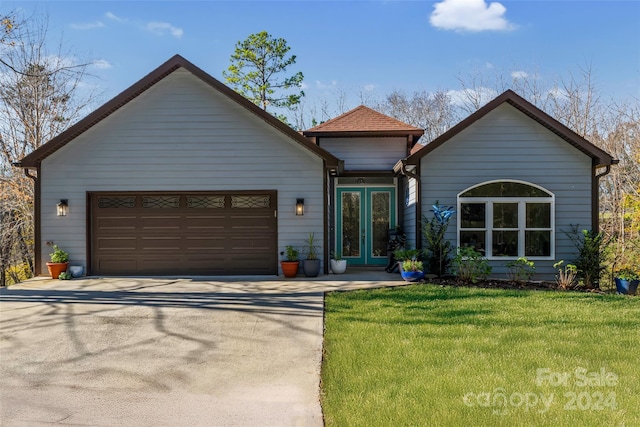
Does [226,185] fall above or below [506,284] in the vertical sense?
above

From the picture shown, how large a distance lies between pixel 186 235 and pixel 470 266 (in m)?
6.65

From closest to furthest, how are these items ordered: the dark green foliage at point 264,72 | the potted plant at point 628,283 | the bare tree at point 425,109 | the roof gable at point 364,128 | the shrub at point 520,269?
the potted plant at point 628,283 < the shrub at point 520,269 < the roof gable at point 364,128 < the dark green foliage at point 264,72 < the bare tree at point 425,109

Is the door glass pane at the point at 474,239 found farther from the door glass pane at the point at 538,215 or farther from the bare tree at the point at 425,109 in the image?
the bare tree at the point at 425,109

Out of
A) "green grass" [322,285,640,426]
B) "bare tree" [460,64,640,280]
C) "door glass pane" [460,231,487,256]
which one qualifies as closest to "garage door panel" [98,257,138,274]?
"green grass" [322,285,640,426]

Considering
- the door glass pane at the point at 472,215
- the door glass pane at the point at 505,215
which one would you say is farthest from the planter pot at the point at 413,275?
the door glass pane at the point at 505,215

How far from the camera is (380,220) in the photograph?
1253 cm

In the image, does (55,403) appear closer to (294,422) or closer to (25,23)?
(294,422)

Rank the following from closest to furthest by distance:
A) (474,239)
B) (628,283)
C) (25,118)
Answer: (628,283) → (474,239) → (25,118)

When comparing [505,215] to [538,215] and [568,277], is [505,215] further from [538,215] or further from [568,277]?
[568,277]

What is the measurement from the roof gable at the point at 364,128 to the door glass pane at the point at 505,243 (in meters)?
3.79

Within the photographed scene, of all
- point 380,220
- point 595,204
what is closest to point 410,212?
point 380,220

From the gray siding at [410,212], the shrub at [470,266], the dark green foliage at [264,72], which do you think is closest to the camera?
the shrub at [470,266]

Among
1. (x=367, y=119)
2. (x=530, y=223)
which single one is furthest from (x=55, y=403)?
(x=367, y=119)

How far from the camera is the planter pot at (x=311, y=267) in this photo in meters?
10.1
